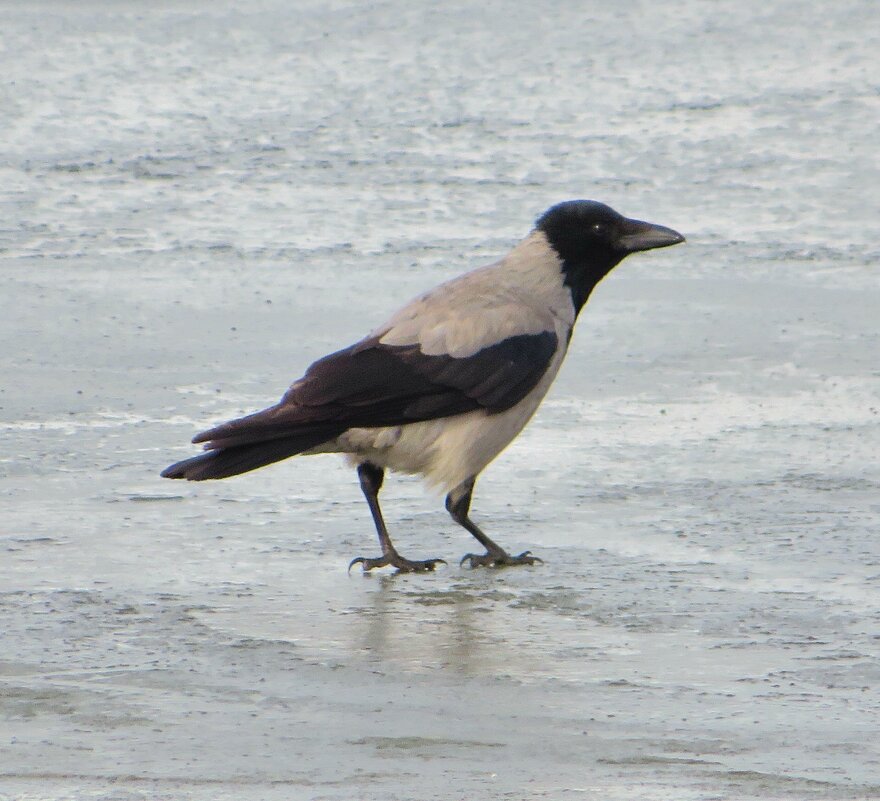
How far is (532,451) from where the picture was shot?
6918 mm

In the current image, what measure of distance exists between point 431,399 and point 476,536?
0.43 m

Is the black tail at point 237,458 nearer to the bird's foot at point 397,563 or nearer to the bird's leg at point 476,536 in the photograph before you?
the bird's foot at point 397,563

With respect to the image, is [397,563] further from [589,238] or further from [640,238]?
[640,238]

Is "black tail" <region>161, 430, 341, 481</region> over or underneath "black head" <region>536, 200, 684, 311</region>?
underneath

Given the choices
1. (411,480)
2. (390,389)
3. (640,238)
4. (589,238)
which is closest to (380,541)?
(390,389)

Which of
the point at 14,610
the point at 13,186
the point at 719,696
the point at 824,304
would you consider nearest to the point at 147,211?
the point at 13,186

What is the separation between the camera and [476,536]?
19.6 feet

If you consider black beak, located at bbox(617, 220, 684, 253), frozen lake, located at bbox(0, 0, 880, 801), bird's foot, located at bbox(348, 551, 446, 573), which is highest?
black beak, located at bbox(617, 220, 684, 253)

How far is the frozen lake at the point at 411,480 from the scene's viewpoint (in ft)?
13.7

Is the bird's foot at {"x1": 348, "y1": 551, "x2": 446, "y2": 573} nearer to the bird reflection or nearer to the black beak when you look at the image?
the bird reflection

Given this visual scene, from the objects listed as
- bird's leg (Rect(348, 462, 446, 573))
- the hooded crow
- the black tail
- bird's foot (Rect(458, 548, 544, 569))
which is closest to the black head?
the hooded crow

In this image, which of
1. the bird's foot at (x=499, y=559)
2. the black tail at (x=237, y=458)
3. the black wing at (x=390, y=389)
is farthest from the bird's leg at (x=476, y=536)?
the black tail at (x=237, y=458)

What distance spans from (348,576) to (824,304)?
3.97m

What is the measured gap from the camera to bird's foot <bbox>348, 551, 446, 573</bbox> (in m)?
5.68
